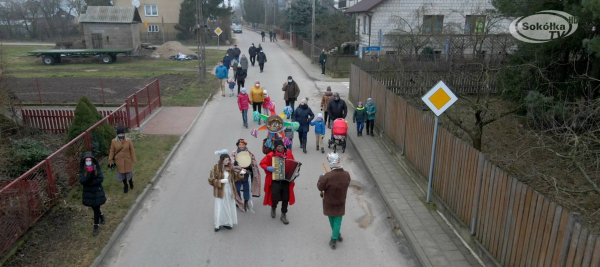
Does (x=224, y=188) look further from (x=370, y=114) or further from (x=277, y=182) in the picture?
(x=370, y=114)

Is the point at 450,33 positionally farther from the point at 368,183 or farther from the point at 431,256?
the point at 431,256

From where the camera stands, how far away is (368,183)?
1026cm

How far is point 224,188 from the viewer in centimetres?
761

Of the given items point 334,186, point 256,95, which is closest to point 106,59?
point 256,95

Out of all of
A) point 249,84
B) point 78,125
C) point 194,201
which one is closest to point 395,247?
point 194,201

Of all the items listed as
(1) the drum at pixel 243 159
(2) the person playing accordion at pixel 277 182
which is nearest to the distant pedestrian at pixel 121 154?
(1) the drum at pixel 243 159

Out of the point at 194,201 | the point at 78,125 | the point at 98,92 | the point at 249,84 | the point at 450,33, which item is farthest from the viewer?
the point at 450,33

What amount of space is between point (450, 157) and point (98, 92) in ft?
60.4

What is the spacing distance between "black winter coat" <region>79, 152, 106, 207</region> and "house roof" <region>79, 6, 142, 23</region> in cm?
3504

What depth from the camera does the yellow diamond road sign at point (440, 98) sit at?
25.7 ft

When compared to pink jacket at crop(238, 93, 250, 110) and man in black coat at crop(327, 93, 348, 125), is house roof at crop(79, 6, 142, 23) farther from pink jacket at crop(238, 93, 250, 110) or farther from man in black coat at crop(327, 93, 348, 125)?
man in black coat at crop(327, 93, 348, 125)

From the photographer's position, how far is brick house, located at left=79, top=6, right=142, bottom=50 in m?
38.9

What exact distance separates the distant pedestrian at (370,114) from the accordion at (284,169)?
5839mm

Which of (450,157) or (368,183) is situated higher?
(450,157)
